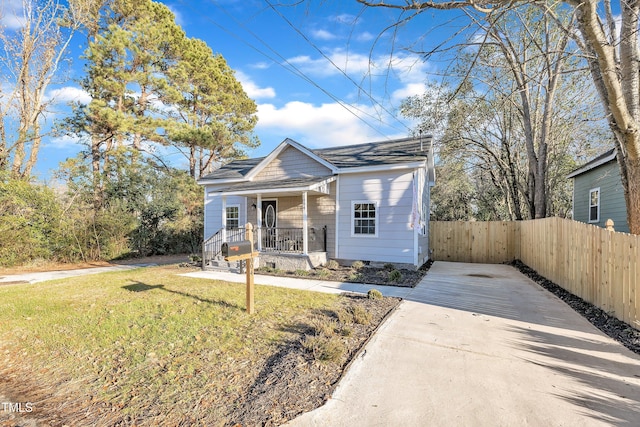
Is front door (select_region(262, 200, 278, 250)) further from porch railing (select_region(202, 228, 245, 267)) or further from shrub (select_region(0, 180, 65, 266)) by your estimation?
shrub (select_region(0, 180, 65, 266))

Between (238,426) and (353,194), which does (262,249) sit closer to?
(353,194)

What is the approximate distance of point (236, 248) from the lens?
469cm

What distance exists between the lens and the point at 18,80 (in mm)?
12180

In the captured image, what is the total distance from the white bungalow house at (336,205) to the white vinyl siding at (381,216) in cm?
3

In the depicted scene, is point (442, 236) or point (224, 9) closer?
point (224, 9)

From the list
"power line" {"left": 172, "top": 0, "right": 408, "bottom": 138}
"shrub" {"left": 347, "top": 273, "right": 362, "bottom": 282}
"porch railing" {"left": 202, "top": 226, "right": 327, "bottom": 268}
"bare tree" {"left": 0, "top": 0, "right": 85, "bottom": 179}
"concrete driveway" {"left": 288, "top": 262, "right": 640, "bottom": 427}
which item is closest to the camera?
"concrete driveway" {"left": 288, "top": 262, "right": 640, "bottom": 427}

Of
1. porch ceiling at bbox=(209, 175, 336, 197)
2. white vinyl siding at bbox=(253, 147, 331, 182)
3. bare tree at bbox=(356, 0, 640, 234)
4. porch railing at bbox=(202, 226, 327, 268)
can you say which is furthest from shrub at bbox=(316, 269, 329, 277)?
bare tree at bbox=(356, 0, 640, 234)

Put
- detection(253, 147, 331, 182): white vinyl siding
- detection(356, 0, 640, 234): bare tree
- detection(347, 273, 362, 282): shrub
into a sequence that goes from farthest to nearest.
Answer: detection(253, 147, 331, 182): white vinyl siding
detection(347, 273, 362, 282): shrub
detection(356, 0, 640, 234): bare tree

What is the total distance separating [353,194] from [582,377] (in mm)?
7845

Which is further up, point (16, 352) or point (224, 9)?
point (224, 9)

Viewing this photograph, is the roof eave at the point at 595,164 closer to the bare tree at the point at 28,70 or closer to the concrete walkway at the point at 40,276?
the concrete walkway at the point at 40,276

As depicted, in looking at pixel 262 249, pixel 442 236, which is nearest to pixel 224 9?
pixel 262 249

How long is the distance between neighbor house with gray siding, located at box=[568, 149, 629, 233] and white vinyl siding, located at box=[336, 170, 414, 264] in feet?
22.5

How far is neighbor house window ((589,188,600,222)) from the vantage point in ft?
39.4
